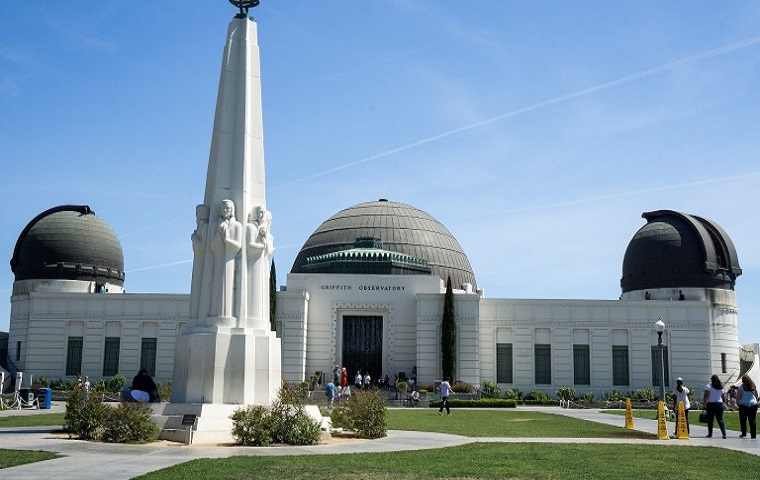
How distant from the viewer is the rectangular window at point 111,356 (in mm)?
52438

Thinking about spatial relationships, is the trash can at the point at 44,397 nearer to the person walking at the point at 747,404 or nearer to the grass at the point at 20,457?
the grass at the point at 20,457

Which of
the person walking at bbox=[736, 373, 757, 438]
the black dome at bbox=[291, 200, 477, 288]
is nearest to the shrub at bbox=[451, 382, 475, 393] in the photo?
the black dome at bbox=[291, 200, 477, 288]

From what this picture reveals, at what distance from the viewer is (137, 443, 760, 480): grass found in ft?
42.3

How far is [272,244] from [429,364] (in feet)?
100.0

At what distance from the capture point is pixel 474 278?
69.2m

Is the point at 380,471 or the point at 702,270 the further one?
the point at 702,270

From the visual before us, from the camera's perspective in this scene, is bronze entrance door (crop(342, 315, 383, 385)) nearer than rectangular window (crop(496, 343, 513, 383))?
Yes

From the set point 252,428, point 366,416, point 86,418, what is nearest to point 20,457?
point 86,418

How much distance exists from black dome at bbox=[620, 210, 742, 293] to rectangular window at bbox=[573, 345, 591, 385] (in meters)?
9.26

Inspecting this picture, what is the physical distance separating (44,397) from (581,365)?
3159cm

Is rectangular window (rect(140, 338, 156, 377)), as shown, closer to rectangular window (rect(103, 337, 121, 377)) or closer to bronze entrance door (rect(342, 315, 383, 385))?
rectangular window (rect(103, 337, 121, 377))

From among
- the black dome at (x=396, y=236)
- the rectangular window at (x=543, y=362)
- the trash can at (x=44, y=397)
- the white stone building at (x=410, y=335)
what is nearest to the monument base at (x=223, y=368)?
the trash can at (x=44, y=397)

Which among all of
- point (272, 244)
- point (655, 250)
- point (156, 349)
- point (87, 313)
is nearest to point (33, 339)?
point (87, 313)

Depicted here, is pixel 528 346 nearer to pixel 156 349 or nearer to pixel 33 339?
pixel 156 349
